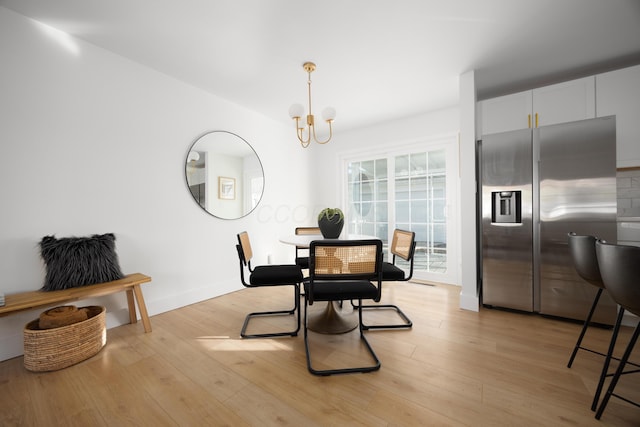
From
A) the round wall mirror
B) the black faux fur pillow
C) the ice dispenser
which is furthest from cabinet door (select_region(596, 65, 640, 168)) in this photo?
the black faux fur pillow

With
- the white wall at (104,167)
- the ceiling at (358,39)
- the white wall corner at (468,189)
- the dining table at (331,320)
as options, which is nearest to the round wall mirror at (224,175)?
the white wall at (104,167)

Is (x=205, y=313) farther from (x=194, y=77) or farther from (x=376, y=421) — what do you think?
(x=194, y=77)

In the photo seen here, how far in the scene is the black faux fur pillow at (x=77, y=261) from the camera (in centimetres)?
187

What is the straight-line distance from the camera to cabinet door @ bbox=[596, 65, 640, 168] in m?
2.29

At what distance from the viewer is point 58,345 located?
1647 millimetres

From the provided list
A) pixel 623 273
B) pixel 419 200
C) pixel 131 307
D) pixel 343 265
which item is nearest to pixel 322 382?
pixel 343 265

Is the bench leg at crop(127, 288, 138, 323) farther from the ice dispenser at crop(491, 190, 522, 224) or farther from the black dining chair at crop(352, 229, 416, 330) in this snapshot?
the ice dispenser at crop(491, 190, 522, 224)

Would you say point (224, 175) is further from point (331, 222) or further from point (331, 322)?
point (331, 322)

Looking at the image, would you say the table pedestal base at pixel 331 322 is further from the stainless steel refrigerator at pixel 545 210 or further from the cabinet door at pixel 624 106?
the cabinet door at pixel 624 106

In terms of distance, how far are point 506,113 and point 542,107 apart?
298mm

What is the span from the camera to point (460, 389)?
1.43m

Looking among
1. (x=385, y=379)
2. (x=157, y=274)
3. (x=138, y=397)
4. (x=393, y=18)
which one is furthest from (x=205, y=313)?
(x=393, y=18)

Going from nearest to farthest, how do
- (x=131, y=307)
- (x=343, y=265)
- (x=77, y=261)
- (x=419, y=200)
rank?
(x=343, y=265) → (x=77, y=261) → (x=131, y=307) → (x=419, y=200)

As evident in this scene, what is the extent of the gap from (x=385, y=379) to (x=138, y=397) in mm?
1419
